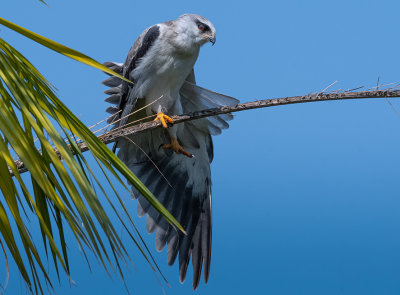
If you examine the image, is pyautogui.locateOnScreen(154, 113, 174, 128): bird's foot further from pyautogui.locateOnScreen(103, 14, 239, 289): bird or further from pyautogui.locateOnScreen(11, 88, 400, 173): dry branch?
pyautogui.locateOnScreen(11, 88, 400, 173): dry branch

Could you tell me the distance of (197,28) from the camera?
3256 millimetres

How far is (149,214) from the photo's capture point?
399 cm

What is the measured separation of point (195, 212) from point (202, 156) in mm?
409

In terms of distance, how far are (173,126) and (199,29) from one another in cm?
61

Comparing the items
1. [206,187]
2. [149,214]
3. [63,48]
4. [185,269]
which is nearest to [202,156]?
[206,187]

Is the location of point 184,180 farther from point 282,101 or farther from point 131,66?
point 282,101

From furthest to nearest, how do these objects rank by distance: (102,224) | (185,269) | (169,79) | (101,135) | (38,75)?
(185,269)
(169,79)
(101,135)
(38,75)
(102,224)

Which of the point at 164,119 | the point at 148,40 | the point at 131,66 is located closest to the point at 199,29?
the point at 148,40

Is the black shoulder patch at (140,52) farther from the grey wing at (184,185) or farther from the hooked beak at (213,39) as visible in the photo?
the grey wing at (184,185)

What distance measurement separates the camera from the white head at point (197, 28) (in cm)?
321

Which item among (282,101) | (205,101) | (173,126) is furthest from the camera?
(205,101)

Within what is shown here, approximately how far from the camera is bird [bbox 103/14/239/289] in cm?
319

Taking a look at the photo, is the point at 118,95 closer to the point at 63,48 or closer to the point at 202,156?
the point at 202,156

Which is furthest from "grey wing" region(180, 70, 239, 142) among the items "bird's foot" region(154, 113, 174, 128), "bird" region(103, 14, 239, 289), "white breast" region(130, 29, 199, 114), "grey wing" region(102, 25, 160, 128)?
"bird's foot" region(154, 113, 174, 128)
